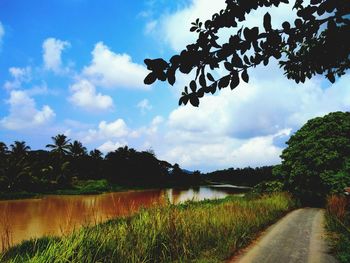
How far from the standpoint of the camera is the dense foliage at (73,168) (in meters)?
43.6

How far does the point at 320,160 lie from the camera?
2047 cm

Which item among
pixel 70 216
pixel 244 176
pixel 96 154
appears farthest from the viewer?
pixel 244 176

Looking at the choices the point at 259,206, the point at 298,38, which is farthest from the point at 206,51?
the point at 259,206

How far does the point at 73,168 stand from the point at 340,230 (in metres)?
57.2

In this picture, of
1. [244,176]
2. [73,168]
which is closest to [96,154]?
[73,168]

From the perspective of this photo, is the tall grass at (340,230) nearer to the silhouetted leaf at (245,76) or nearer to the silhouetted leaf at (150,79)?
the silhouetted leaf at (245,76)

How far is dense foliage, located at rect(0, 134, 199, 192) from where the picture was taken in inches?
1716

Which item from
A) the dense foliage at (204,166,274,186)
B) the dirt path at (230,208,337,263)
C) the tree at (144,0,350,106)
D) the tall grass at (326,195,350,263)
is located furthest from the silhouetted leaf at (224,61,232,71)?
the dense foliage at (204,166,274,186)

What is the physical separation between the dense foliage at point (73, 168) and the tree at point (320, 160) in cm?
3368

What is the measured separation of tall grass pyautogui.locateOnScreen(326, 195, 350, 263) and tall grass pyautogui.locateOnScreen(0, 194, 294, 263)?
216 centimetres

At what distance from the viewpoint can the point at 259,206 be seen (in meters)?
13.5

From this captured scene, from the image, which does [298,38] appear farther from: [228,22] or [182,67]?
[182,67]

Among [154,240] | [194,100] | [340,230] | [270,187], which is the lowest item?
[340,230]

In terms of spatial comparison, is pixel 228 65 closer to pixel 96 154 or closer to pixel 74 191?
pixel 74 191
